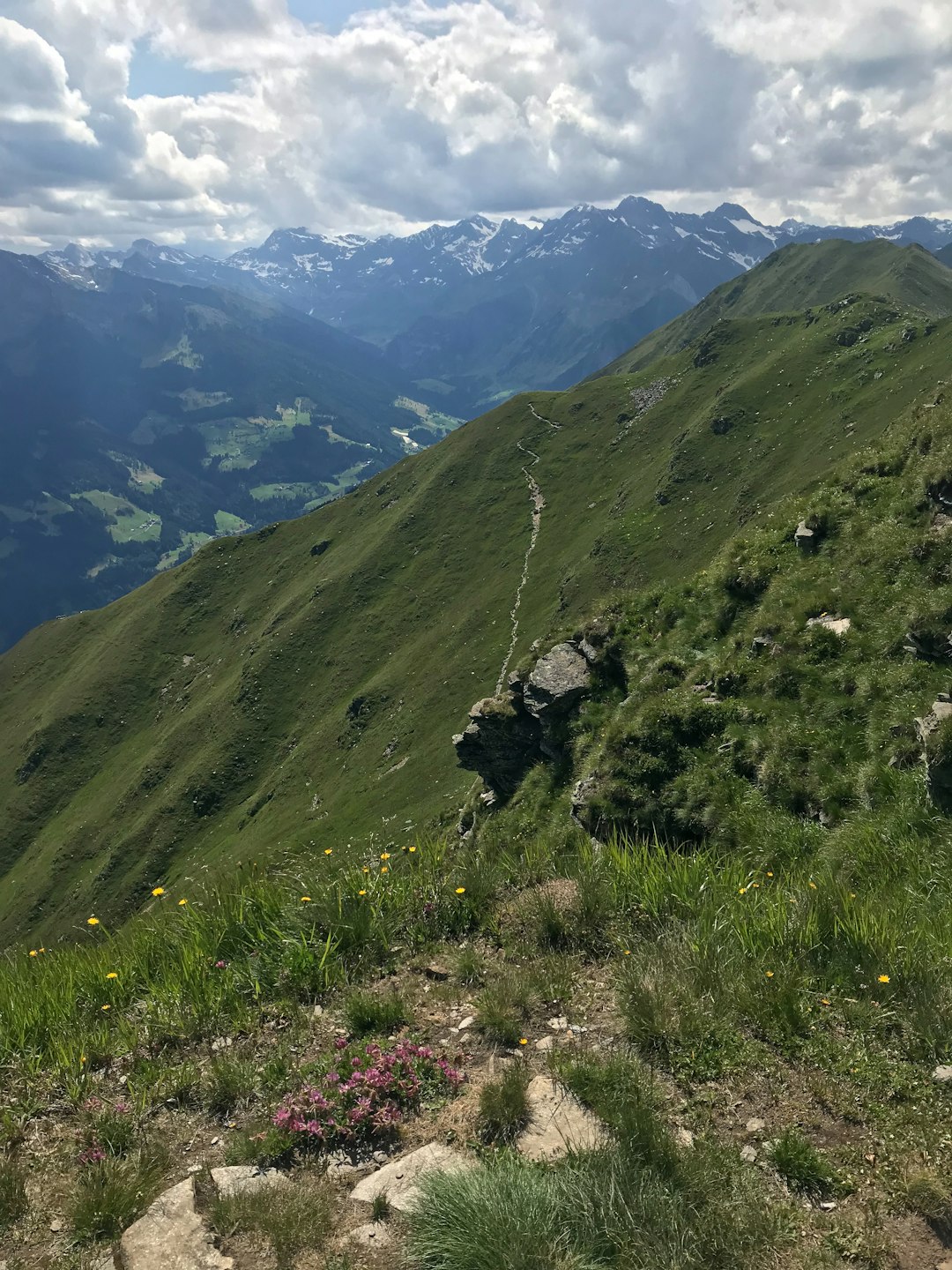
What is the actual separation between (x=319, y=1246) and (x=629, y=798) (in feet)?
46.5

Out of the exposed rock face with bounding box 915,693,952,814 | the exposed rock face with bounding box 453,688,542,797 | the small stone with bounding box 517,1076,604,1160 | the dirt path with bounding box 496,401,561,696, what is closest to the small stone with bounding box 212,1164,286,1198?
the small stone with bounding box 517,1076,604,1160

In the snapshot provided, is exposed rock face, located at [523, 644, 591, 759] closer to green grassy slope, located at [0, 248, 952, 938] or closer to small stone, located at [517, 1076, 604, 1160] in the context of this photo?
small stone, located at [517, 1076, 604, 1160]

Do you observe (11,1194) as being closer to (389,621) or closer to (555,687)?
(555,687)

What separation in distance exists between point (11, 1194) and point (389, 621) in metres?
147

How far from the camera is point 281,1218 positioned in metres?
4.70

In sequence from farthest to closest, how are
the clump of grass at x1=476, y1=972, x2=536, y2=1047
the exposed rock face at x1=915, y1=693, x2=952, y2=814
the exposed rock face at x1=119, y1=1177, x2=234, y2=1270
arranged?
the exposed rock face at x1=915, y1=693, x2=952, y2=814, the clump of grass at x1=476, y1=972, x2=536, y2=1047, the exposed rock face at x1=119, y1=1177, x2=234, y2=1270

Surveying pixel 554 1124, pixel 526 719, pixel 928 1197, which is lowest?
pixel 526 719

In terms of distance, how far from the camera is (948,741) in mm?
11359

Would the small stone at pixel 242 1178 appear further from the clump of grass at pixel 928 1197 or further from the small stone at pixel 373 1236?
the clump of grass at pixel 928 1197

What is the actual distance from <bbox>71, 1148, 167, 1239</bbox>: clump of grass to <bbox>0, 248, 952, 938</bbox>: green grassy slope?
70692mm

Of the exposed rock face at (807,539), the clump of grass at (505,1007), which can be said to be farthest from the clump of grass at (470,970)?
the exposed rock face at (807,539)

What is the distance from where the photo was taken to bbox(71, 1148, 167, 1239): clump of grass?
4816 millimetres

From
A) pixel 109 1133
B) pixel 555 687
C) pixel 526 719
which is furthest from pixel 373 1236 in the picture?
pixel 526 719

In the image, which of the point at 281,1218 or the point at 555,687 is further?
the point at 555,687
